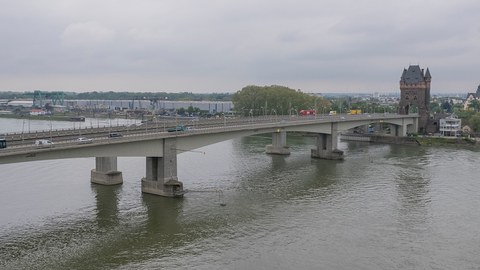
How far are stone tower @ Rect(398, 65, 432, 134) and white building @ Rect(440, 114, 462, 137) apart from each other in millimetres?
7340

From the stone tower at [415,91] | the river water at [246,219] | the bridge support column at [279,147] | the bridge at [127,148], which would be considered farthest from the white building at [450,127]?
the bridge at [127,148]

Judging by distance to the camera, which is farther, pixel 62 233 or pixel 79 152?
pixel 79 152

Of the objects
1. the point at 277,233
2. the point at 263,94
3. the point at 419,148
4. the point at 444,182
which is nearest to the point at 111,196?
the point at 277,233

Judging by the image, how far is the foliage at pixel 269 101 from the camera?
12162cm

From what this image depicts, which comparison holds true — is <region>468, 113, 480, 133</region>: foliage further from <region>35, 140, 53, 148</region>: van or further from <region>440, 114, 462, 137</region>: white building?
<region>35, 140, 53, 148</region>: van

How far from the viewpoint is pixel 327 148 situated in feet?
220

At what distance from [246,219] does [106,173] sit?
1651 cm

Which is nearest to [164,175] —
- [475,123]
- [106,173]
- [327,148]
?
[106,173]

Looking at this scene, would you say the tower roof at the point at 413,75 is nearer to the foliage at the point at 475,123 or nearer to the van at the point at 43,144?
the foliage at the point at 475,123

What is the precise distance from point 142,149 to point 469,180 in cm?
3368

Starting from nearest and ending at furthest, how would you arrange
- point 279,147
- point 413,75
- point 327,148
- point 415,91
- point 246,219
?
point 246,219, point 327,148, point 279,147, point 415,91, point 413,75

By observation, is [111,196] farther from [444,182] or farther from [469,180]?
[469,180]

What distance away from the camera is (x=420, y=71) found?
10875cm

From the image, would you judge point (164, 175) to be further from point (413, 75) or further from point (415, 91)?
point (413, 75)
